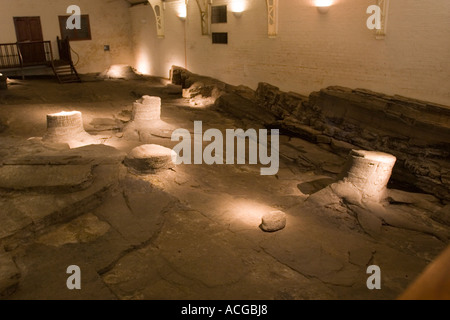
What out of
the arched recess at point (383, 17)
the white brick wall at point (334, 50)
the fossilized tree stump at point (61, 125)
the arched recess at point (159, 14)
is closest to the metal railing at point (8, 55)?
the arched recess at point (159, 14)

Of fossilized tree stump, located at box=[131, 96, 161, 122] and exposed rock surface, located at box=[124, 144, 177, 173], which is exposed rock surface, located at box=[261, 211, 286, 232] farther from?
fossilized tree stump, located at box=[131, 96, 161, 122]

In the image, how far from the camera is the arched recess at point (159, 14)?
16047 mm

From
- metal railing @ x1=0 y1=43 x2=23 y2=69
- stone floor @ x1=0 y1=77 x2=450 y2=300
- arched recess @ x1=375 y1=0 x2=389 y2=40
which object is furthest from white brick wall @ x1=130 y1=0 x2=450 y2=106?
metal railing @ x1=0 y1=43 x2=23 y2=69

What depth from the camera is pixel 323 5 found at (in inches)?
351

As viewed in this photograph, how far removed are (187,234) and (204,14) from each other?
1074 centimetres

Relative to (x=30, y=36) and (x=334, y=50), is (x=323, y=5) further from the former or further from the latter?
(x=30, y=36)

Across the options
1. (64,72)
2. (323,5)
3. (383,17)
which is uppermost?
(323,5)

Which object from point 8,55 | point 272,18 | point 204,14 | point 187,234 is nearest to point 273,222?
point 187,234

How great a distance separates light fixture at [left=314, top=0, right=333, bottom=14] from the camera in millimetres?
8805

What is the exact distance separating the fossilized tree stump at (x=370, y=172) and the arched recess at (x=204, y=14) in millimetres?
9345

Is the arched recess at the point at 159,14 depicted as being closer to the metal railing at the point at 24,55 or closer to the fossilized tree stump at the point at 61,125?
the metal railing at the point at 24,55

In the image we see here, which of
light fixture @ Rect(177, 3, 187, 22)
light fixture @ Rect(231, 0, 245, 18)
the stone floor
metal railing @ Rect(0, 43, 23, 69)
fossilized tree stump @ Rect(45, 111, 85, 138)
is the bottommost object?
the stone floor

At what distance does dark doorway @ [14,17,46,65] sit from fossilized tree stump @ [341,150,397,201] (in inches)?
605

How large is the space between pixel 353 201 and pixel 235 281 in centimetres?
292
